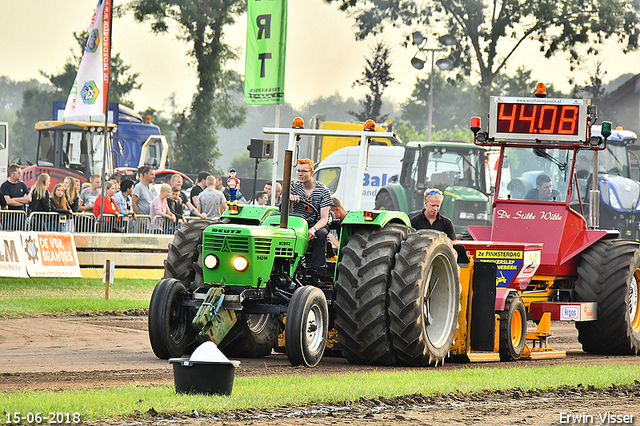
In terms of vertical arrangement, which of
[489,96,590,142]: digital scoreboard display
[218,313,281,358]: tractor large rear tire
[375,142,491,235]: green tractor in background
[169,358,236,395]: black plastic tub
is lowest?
[218,313,281,358]: tractor large rear tire

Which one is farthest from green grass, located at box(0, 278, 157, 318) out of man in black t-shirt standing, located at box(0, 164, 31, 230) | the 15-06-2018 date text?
the 15-06-2018 date text

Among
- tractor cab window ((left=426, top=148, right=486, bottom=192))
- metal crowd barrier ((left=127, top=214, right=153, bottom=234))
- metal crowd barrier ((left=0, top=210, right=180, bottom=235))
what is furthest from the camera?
tractor cab window ((left=426, top=148, right=486, bottom=192))

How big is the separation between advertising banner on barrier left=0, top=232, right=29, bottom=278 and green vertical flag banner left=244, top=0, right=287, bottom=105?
17.8 feet

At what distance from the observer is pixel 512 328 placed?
10492 mm

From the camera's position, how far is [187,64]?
4972 centimetres

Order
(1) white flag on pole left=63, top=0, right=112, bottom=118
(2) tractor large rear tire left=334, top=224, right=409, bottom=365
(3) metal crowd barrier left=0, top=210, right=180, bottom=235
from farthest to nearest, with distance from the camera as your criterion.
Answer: (1) white flag on pole left=63, top=0, right=112, bottom=118
(3) metal crowd barrier left=0, top=210, right=180, bottom=235
(2) tractor large rear tire left=334, top=224, right=409, bottom=365

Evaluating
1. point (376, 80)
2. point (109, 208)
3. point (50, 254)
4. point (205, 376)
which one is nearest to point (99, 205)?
point (109, 208)

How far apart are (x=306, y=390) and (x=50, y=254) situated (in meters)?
11.3

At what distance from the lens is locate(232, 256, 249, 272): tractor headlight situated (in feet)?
28.7

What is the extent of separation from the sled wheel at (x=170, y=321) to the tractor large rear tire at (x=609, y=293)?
5.47m

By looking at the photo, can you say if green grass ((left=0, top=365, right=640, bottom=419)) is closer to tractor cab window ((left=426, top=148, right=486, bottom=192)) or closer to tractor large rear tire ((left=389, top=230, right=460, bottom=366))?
tractor large rear tire ((left=389, top=230, right=460, bottom=366))

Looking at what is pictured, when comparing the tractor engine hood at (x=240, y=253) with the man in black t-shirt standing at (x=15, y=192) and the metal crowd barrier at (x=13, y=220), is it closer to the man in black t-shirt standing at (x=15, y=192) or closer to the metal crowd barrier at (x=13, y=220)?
the metal crowd barrier at (x=13, y=220)

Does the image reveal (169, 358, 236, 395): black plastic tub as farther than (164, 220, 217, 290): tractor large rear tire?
No

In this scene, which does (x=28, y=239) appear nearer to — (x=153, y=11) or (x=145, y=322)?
(x=145, y=322)
